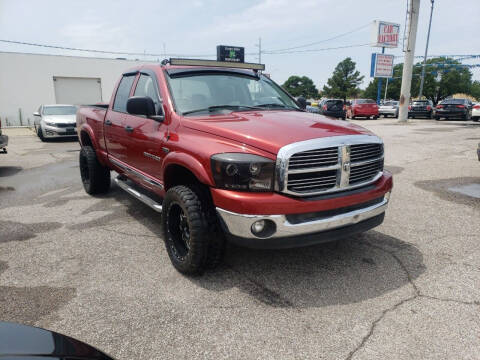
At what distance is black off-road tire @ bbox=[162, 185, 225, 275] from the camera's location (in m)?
3.07

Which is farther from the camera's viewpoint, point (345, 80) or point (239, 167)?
point (345, 80)

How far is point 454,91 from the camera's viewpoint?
3073 inches

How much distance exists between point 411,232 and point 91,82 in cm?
2954

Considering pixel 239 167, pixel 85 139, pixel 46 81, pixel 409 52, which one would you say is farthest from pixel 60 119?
pixel 409 52

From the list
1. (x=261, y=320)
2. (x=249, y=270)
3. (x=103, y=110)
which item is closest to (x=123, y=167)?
(x=103, y=110)

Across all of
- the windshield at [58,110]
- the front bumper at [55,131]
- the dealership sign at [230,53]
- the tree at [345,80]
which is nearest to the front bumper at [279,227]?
the front bumper at [55,131]

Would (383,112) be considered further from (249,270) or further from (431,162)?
(249,270)

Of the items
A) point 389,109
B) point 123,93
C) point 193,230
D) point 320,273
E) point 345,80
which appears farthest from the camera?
Answer: point 345,80

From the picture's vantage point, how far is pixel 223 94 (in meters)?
4.07

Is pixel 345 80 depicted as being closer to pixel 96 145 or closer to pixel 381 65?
pixel 381 65

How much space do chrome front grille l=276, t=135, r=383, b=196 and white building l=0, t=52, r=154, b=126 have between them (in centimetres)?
2501

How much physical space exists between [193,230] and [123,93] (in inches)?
109

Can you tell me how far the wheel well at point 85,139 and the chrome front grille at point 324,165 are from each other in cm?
437

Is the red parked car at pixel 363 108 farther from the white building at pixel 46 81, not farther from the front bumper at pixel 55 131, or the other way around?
the front bumper at pixel 55 131
